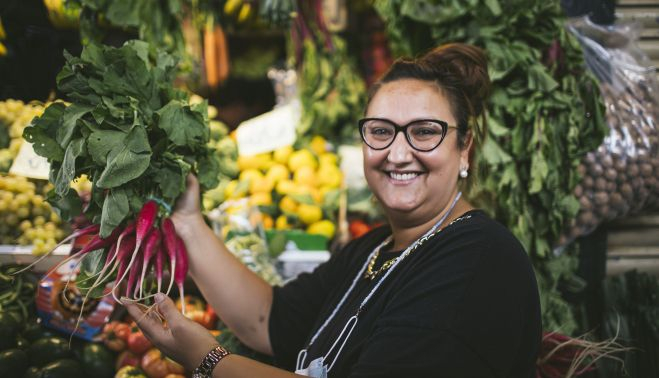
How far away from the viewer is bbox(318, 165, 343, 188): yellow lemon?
117 inches

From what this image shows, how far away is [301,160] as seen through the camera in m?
3.02

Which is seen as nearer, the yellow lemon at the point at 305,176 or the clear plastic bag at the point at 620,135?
the clear plastic bag at the point at 620,135

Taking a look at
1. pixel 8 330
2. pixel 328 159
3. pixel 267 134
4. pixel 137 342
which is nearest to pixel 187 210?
pixel 137 342

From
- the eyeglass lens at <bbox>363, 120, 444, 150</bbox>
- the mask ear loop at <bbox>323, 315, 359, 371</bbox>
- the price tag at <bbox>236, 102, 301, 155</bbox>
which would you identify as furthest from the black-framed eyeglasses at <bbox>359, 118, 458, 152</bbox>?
the price tag at <bbox>236, 102, 301, 155</bbox>

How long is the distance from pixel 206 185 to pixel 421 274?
2.66ft

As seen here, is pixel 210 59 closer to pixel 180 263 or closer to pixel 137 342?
pixel 137 342

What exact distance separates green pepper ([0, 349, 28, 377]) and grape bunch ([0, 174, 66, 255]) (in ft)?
1.36

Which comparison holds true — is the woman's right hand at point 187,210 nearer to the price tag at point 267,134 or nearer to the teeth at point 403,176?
the teeth at point 403,176

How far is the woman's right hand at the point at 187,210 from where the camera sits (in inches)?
68.4

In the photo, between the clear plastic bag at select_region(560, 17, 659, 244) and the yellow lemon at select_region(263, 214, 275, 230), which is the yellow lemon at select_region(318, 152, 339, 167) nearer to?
the yellow lemon at select_region(263, 214, 275, 230)

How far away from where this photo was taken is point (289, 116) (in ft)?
10.2

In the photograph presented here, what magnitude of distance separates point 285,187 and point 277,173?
0.47 ft

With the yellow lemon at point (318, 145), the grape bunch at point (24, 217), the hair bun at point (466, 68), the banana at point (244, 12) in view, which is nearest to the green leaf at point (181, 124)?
the hair bun at point (466, 68)

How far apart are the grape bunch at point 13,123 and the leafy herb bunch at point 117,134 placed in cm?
85
